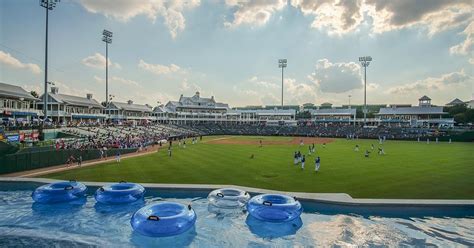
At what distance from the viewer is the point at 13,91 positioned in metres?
42.2

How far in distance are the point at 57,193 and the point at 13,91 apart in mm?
36619

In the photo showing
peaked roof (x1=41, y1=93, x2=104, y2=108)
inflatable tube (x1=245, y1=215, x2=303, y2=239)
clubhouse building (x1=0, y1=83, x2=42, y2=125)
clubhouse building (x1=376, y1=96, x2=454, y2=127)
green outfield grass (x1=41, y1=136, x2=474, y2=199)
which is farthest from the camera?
clubhouse building (x1=376, y1=96, x2=454, y2=127)

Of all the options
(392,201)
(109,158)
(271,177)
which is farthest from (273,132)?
(392,201)

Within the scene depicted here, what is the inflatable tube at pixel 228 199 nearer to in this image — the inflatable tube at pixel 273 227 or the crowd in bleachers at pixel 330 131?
the inflatable tube at pixel 273 227

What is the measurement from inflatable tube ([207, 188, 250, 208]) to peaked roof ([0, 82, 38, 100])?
131ft

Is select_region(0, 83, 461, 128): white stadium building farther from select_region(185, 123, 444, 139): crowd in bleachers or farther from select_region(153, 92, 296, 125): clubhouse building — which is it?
select_region(185, 123, 444, 139): crowd in bleachers

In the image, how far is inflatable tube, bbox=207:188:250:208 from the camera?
47.9 ft

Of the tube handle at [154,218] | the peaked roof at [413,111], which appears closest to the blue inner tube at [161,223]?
the tube handle at [154,218]

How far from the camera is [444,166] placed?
25.0 metres

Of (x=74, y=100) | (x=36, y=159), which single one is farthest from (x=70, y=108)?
(x=36, y=159)

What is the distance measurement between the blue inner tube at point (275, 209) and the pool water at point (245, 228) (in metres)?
0.34

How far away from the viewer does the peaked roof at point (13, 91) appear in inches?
1570

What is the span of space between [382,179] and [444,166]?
31.7ft

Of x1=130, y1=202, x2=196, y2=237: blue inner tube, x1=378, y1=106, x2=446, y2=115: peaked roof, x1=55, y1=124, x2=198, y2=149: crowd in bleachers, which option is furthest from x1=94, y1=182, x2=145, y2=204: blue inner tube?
x1=378, y1=106, x2=446, y2=115: peaked roof
